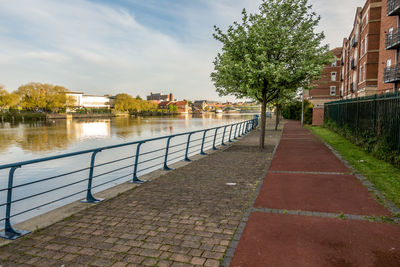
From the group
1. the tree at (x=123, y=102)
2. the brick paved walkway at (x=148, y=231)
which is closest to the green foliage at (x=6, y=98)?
the tree at (x=123, y=102)

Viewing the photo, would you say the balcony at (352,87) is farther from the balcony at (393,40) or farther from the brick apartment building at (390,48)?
the balcony at (393,40)

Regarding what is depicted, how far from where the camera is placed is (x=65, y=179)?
1198 cm

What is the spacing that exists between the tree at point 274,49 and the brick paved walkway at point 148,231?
6.23 meters

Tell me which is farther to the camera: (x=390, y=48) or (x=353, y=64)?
(x=353, y=64)

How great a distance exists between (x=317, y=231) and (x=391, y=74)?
81.8 feet

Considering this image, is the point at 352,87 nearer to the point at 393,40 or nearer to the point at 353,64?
the point at 353,64

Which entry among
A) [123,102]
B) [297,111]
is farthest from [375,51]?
[123,102]

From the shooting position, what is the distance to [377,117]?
463 inches

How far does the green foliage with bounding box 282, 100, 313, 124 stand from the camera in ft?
119

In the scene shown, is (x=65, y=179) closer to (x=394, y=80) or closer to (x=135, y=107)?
(x=394, y=80)

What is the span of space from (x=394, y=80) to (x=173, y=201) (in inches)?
962

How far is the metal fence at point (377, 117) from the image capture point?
384 inches

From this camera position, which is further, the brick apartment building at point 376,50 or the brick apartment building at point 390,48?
the brick apartment building at point 376,50

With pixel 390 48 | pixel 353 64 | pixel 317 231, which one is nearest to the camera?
pixel 317 231
